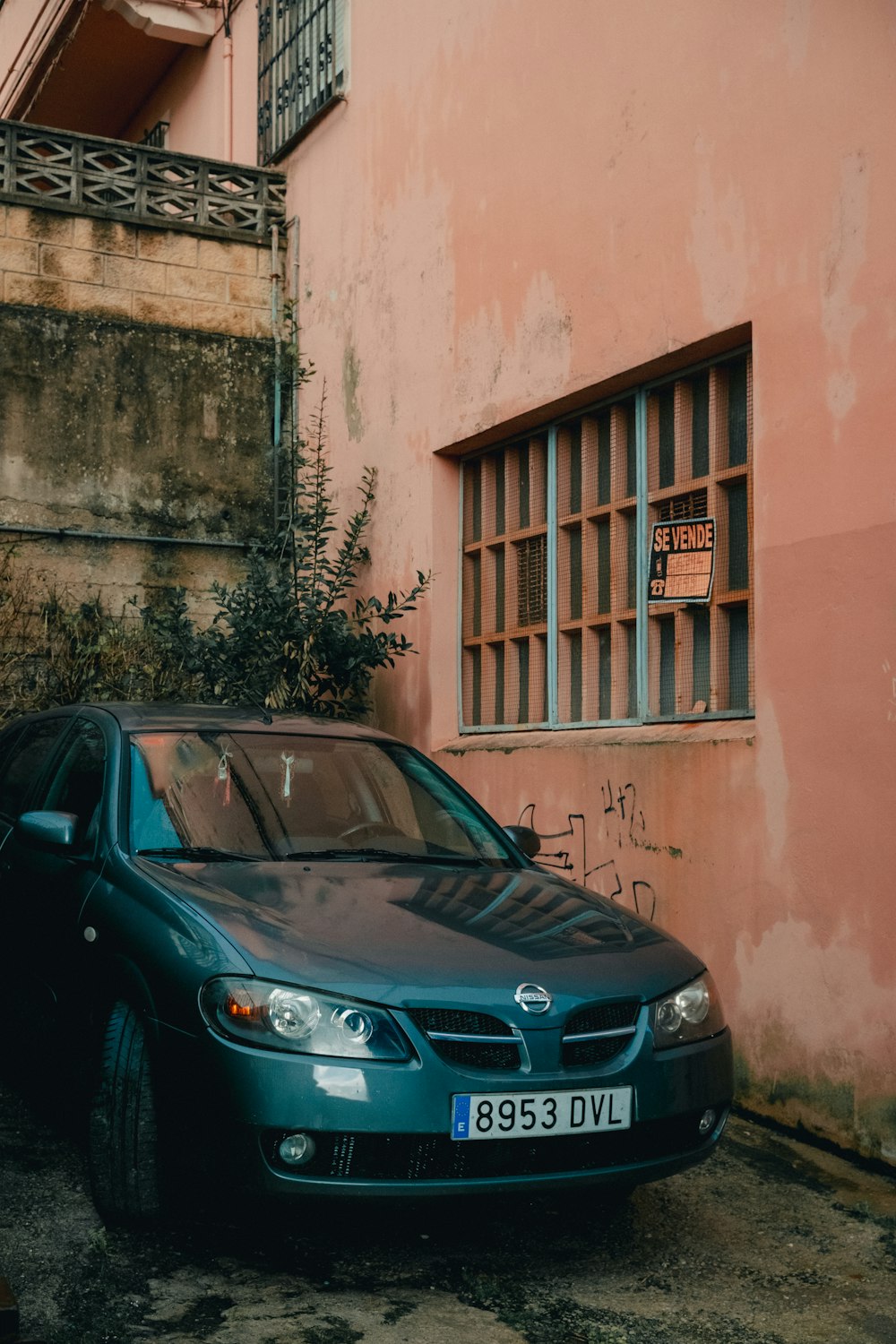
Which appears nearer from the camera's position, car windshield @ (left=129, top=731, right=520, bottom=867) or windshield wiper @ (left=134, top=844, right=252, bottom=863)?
windshield wiper @ (left=134, top=844, right=252, bottom=863)

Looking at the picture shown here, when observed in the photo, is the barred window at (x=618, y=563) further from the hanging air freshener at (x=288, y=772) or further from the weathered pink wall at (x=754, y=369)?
the hanging air freshener at (x=288, y=772)

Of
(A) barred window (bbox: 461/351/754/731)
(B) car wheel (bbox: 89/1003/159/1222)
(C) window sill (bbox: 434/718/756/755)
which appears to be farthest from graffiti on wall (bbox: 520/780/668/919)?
(B) car wheel (bbox: 89/1003/159/1222)

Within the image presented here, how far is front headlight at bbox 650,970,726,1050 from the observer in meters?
3.76

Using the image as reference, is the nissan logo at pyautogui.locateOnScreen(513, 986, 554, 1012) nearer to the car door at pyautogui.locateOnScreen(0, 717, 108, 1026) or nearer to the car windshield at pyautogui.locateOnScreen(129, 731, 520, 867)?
the car windshield at pyautogui.locateOnScreen(129, 731, 520, 867)

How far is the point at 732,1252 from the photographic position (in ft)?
13.1

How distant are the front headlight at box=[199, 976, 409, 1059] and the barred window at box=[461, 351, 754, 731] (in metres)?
2.96

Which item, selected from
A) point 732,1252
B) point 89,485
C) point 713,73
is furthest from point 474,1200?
point 89,485

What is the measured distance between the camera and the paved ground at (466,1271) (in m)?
3.32

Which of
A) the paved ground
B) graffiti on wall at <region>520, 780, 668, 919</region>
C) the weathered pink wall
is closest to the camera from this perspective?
the paved ground

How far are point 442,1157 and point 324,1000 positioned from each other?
1.57 feet

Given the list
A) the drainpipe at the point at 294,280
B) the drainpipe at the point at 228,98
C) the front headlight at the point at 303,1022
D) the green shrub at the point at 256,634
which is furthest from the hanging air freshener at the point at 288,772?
the drainpipe at the point at 228,98

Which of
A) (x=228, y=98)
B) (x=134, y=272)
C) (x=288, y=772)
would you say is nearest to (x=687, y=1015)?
(x=288, y=772)

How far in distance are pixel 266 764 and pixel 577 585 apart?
9.65 ft

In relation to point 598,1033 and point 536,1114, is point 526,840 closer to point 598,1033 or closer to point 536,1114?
point 598,1033
